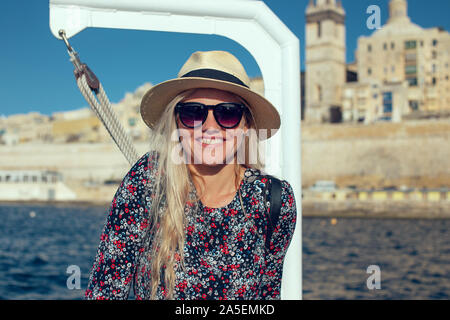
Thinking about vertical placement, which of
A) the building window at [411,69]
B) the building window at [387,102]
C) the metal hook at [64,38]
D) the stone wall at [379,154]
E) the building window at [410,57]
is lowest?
the metal hook at [64,38]

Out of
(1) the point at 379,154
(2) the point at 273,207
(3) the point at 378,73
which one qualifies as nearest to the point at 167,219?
(2) the point at 273,207

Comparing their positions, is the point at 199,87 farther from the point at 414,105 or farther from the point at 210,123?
the point at 414,105

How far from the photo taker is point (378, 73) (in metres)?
29.0

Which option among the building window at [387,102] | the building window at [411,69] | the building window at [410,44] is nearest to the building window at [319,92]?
the building window at [387,102]

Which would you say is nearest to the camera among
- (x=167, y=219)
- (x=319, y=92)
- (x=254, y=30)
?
(x=167, y=219)

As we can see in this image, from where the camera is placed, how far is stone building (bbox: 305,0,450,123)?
88.3ft

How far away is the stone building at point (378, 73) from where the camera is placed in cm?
2691

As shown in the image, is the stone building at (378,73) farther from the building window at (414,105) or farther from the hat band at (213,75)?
the hat band at (213,75)

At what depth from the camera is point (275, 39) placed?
1.31m

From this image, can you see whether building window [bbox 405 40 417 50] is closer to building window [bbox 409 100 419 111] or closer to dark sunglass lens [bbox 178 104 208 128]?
building window [bbox 409 100 419 111]

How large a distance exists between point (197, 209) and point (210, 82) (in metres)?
0.21

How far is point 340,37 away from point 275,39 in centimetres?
3126

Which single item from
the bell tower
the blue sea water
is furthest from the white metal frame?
the bell tower

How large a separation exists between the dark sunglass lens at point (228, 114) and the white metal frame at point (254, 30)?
0.94 feet
